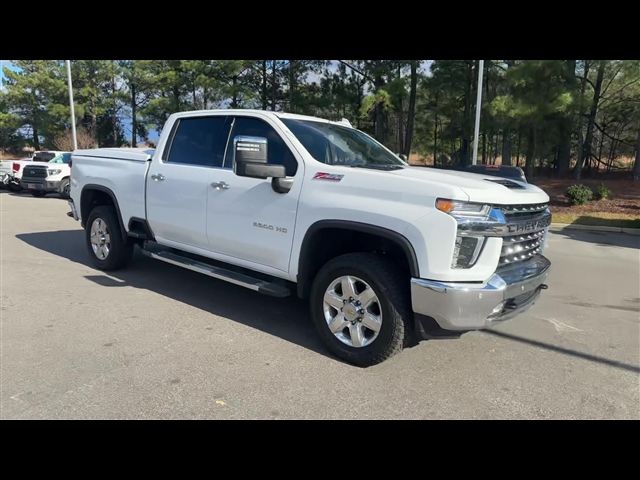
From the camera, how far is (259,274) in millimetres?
4871

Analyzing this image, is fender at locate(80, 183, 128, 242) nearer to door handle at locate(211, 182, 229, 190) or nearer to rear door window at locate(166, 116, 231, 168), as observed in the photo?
rear door window at locate(166, 116, 231, 168)

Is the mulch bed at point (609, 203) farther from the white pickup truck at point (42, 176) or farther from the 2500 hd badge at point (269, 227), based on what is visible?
the white pickup truck at point (42, 176)

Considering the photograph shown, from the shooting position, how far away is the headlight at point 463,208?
3305 mm

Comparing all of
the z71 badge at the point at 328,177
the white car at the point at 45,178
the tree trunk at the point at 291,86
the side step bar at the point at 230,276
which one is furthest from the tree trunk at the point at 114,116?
the z71 badge at the point at 328,177

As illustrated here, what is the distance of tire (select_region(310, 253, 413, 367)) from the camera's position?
11.8 ft

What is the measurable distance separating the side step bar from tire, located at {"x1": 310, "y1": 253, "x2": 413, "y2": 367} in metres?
0.39

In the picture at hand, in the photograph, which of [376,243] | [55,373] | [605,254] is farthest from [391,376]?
[605,254]

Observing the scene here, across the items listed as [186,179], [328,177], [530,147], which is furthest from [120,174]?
[530,147]

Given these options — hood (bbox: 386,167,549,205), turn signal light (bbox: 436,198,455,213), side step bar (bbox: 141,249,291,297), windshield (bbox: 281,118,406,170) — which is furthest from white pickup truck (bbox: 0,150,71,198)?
turn signal light (bbox: 436,198,455,213)

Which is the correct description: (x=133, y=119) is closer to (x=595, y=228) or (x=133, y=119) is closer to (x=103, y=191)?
(x=103, y=191)

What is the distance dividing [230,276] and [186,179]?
121 centimetres

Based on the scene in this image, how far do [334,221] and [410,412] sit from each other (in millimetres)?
1498

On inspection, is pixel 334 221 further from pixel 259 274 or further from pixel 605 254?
pixel 605 254

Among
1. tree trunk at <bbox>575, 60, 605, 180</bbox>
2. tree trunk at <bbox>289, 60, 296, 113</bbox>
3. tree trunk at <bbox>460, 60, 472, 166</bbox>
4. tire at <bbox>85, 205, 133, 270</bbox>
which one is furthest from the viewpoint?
tree trunk at <bbox>289, 60, 296, 113</bbox>
